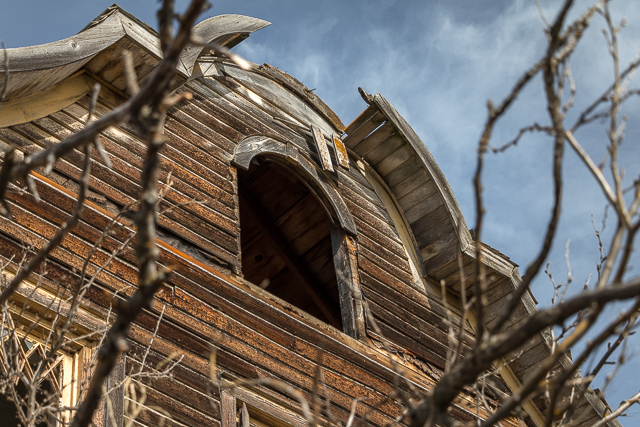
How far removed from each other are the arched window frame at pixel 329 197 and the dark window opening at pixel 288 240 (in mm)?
1419

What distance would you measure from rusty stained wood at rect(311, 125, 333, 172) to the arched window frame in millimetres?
101

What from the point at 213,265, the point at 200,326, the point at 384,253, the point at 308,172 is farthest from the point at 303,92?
the point at 200,326

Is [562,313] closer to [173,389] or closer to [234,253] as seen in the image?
[173,389]

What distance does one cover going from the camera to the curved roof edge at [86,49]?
5.14 m

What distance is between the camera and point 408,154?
8.17 meters

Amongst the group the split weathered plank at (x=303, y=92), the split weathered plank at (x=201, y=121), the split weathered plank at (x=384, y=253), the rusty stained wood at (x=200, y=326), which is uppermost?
the split weathered plank at (x=303, y=92)

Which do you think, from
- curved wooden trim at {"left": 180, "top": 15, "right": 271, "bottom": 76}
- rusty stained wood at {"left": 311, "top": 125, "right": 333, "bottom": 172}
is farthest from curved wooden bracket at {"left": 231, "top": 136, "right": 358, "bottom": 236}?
curved wooden trim at {"left": 180, "top": 15, "right": 271, "bottom": 76}

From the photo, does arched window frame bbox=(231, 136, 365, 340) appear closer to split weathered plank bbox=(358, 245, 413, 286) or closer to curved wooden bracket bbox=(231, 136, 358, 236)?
curved wooden bracket bbox=(231, 136, 358, 236)

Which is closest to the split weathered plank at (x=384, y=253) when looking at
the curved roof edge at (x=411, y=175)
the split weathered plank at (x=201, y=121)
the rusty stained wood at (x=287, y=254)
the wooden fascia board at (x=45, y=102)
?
the curved roof edge at (x=411, y=175)

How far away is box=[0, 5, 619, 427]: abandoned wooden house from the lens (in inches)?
177

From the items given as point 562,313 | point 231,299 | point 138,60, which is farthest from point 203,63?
point 562,313

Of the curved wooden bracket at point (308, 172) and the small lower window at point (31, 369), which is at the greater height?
the curved wooden bracket at point (308, 172)

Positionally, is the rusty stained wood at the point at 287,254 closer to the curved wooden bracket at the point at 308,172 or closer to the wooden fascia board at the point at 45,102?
the curved wooden bracket at the point at 308,172

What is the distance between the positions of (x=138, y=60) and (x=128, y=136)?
599mm
